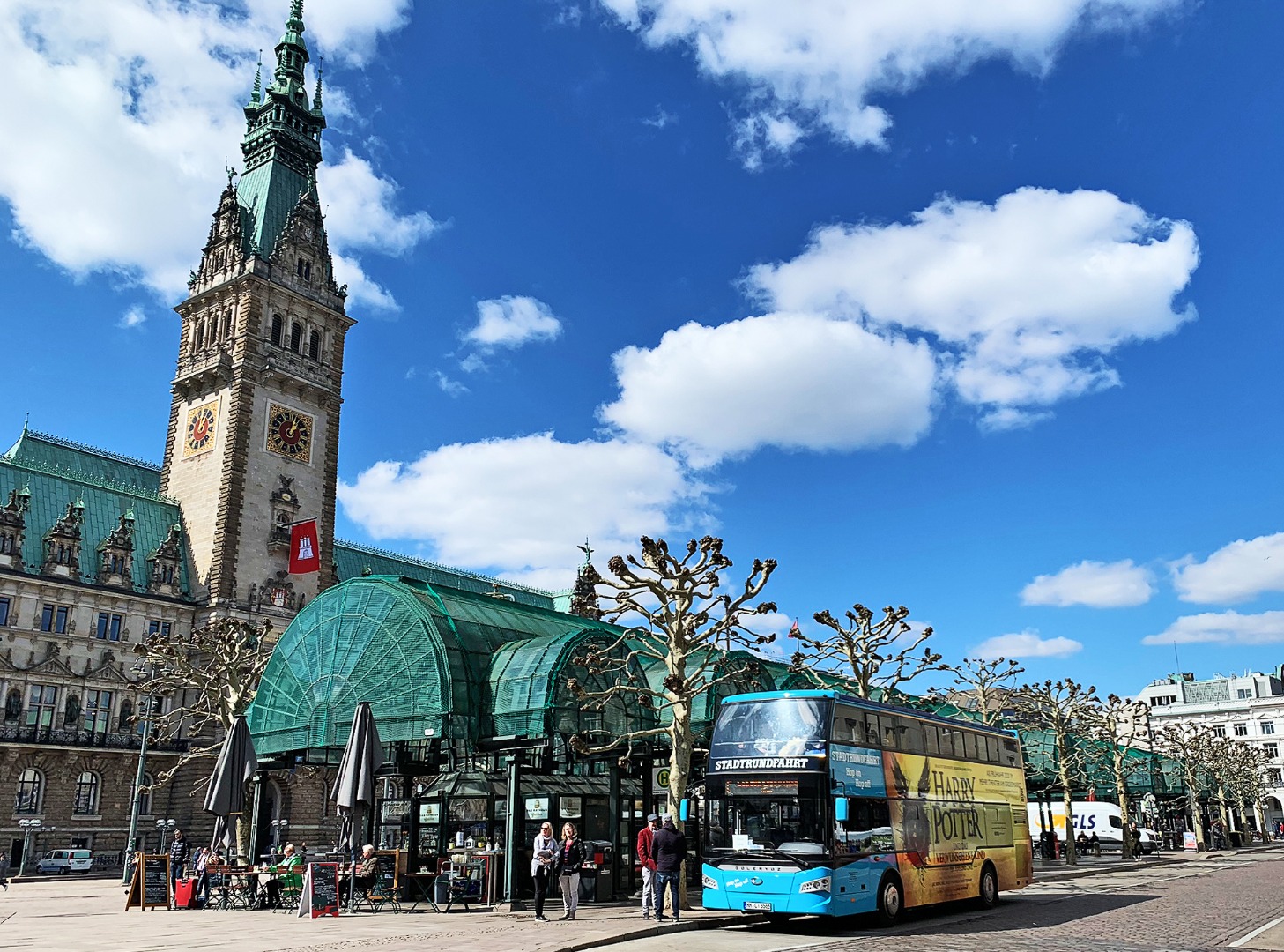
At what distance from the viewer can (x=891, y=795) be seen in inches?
959

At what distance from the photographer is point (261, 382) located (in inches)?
3123

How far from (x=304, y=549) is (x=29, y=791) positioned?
22844 millimetres

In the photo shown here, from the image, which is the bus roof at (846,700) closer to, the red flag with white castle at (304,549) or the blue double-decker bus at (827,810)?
the blue double-decker bus at (827,810)

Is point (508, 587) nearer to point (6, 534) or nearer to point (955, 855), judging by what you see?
point (6, 534)

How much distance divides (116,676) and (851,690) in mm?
49685

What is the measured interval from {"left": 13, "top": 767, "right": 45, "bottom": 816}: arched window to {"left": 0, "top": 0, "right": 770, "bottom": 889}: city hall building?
133 millimetres

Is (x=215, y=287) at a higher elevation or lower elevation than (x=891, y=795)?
higher

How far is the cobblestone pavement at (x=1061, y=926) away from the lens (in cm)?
1906

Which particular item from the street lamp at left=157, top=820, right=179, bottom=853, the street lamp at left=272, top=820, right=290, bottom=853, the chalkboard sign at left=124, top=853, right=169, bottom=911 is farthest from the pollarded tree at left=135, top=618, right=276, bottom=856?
the chalkboard sign at left=124, top=853, right=169, bottom=911

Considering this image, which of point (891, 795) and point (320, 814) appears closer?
point (891, 795)

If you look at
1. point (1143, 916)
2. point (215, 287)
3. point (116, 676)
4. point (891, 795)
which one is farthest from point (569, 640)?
point (215, 287)

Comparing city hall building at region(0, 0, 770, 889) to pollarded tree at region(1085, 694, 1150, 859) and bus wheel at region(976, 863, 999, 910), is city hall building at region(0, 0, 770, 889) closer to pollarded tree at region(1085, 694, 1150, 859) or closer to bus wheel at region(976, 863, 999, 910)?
bus wheel at region(976, 863, 999, 910)

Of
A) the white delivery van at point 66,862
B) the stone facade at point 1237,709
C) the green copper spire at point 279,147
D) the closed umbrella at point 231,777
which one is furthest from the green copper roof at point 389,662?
the stone facade at point 1237,709

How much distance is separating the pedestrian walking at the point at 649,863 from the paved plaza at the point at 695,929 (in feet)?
2.70
